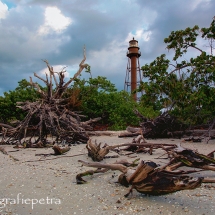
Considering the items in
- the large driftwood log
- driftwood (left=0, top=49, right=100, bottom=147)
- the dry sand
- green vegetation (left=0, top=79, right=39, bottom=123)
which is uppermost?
green vegetation (left=0, top=79, right=39, bottom=123)

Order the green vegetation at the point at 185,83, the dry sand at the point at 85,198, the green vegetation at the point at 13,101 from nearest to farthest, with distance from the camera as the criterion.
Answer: the dry sand at the point at 85,198 → the green vegetation at the point at 185,83 → the green vegetation at the point at 13,101

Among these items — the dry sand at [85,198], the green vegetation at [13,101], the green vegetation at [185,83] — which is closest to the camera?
the dry sand at [85,198]

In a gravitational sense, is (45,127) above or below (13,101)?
below

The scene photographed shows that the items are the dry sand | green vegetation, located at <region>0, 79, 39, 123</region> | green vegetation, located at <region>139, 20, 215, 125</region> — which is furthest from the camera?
green vegetation, located at <region>0, 79, 39, 123</region>

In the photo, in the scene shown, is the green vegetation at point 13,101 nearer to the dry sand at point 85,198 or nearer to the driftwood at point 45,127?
the driftwood at point 45,127

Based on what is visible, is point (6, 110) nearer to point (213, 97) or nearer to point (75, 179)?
point (213, 97)

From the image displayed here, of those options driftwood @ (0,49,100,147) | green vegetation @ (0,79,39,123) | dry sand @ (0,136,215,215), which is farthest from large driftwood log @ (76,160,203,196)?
green vegetation @ (0,79,39,123)

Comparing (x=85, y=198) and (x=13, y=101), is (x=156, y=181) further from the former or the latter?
(x=13, y=101)

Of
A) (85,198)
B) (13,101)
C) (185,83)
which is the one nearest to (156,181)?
(85,198)

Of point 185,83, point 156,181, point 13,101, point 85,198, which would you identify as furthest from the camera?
point 13,101

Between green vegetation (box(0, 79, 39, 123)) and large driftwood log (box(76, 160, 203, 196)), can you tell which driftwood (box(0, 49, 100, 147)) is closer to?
green vegetation (box(0, 79, 39, 123))

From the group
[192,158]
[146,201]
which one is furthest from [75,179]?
[192,158]

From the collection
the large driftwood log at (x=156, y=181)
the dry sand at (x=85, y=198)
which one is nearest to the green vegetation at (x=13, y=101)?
the dry sand at (x=85, y=198)

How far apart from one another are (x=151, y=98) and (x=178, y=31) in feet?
7.82
